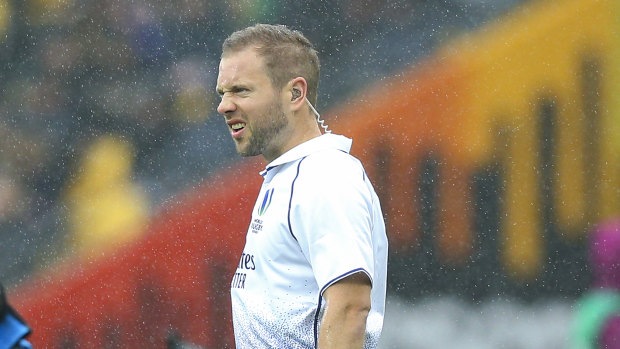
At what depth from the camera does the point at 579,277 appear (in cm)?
375

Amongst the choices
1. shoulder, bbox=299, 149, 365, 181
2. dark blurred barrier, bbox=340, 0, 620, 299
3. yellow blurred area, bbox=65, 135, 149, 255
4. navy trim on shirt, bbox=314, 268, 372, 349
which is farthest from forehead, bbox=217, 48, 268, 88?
yellow blurred area, bbox=65, 135, 149, 255

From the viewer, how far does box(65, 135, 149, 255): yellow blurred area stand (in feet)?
13.5

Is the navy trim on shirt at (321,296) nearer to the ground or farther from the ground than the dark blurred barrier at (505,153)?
nearer to the ground

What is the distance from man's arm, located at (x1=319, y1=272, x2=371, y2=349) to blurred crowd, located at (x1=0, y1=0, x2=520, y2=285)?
177 centimetres

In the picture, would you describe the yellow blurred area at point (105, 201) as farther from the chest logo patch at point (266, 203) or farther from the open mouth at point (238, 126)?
the chest logo patch at point (266, 203)

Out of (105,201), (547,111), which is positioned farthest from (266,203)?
(105,201)

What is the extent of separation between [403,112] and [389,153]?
0.16m

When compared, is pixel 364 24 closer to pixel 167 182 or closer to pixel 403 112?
pixel 403 112

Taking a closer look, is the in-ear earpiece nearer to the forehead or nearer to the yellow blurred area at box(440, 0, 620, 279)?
the forehead

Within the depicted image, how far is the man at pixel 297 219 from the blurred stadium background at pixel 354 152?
50.3 inches

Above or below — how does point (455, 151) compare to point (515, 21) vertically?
below

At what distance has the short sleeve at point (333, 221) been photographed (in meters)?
2.24

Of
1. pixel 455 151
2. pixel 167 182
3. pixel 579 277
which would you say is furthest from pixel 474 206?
pixel 167 182

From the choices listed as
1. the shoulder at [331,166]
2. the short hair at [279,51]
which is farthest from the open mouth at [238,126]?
the shoulder at [331,166]
